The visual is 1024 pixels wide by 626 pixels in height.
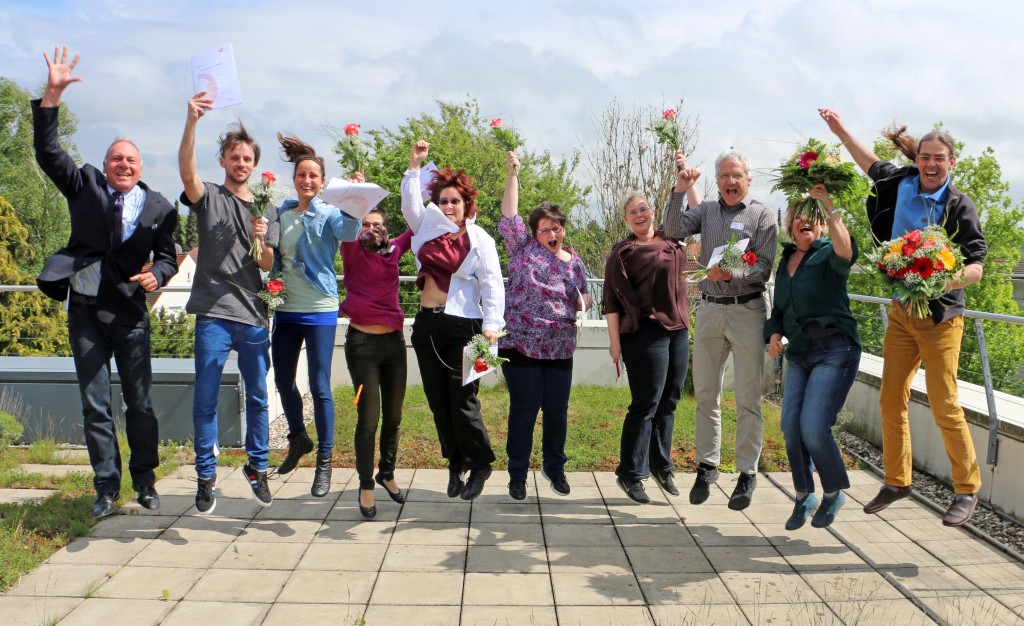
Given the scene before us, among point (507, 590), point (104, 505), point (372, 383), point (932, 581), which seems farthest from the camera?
point (372, 383)

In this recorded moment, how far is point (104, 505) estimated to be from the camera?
4.17m

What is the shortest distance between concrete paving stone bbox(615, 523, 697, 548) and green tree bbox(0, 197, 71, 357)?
9975 mm

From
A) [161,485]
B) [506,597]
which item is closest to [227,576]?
[506,597]

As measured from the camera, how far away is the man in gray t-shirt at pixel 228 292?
13.5 ft

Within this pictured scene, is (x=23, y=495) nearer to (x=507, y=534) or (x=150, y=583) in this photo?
(x=150, y=583)

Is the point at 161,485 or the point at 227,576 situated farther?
the point at 161,485

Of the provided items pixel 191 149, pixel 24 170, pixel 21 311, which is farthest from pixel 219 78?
pixel 24 170

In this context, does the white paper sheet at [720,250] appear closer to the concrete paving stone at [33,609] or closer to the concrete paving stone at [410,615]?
the concrete paving stone at [410,615]

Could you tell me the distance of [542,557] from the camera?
3855 mm

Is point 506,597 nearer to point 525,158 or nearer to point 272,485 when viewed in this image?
point 272,485

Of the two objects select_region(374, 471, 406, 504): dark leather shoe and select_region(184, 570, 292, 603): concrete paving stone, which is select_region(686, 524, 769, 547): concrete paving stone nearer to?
select_region(374, 471, 406, 504): dark leather shoe

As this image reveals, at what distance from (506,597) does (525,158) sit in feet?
114

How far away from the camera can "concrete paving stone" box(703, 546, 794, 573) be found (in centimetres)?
374

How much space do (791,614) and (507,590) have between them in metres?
1.21
